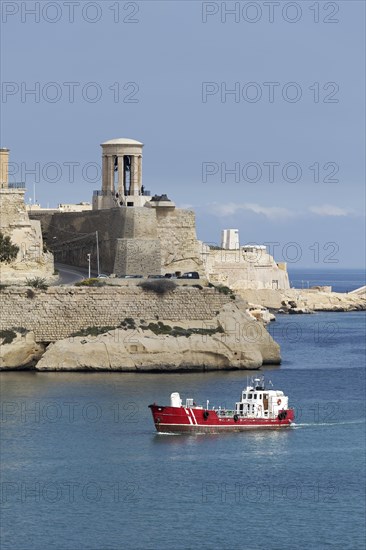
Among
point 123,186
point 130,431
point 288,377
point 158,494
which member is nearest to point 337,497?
point 158,494

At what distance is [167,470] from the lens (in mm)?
49875

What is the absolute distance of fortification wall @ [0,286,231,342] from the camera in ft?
227

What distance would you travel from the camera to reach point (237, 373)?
68.3 metres

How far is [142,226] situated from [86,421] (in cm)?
2040

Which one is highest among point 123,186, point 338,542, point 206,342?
point 123,186

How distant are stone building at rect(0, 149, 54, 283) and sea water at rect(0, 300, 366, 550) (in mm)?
7380

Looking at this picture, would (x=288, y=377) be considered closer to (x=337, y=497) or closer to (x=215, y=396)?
(x=215, y=396)

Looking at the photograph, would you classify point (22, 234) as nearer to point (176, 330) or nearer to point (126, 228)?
point (126, 228)

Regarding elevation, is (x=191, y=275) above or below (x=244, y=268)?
below

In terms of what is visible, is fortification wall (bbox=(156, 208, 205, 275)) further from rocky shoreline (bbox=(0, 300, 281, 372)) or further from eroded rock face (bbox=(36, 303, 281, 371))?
eroded rock face (bbox=(36, 303, 281, 371))

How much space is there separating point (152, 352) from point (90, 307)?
9.89 feet

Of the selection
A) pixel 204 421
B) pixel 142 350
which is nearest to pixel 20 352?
pixel 142 350

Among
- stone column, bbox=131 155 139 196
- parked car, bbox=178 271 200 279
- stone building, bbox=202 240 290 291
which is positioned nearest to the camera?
parked car, bbox=178 271 200 279

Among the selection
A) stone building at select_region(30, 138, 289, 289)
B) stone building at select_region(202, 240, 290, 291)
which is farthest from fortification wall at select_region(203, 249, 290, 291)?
stone building at select_region(30, 138, 289, 289)
